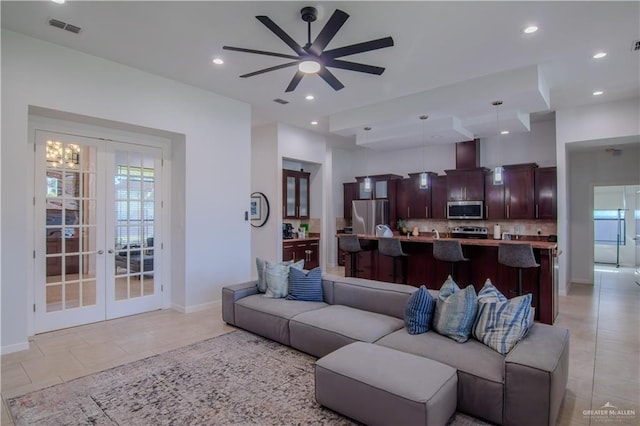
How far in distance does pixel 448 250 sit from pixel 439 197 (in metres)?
3.30

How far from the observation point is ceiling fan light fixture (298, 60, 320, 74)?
10.7ft

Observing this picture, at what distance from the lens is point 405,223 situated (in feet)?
28.0

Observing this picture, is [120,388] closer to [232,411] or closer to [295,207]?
[232,411]

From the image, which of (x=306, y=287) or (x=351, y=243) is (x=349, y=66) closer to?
A: (x=306, y=287)

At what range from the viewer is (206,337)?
153 inches

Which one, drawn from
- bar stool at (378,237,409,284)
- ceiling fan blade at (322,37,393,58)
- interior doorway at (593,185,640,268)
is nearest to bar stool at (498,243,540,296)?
bar stool at (378,237,409,284)

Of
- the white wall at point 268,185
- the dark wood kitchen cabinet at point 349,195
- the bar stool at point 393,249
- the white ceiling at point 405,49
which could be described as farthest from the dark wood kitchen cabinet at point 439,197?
the white wall at point 268,185

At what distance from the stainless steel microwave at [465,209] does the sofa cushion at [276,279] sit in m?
4.70

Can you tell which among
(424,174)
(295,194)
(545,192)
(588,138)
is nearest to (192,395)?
(424,174)

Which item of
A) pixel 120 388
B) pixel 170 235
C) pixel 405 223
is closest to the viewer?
pixel 120 388

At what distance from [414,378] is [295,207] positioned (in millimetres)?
5926

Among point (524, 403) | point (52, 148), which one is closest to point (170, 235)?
point (52, 148)

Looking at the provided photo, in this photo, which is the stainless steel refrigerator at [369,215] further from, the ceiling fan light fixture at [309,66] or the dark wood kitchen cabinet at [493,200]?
the ceiling fan light fixture at [309,66]

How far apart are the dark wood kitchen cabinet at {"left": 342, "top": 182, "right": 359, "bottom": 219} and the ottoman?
6957 mm
